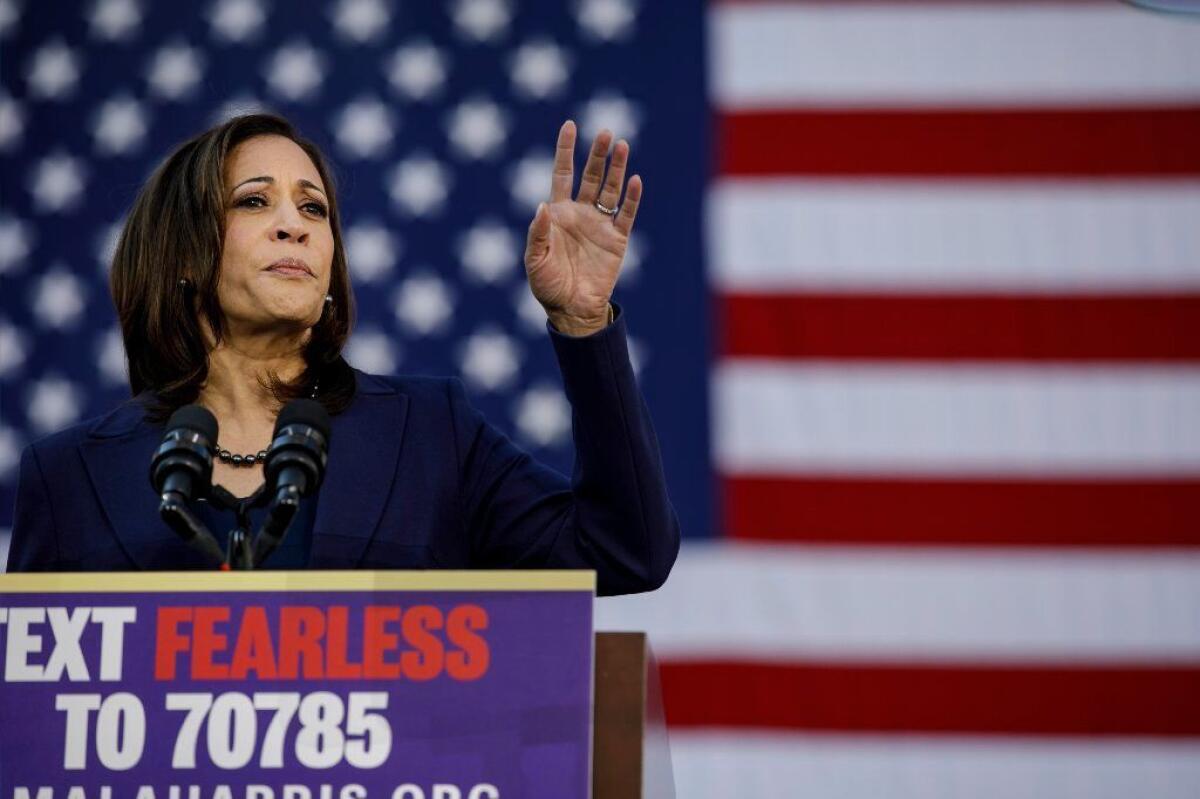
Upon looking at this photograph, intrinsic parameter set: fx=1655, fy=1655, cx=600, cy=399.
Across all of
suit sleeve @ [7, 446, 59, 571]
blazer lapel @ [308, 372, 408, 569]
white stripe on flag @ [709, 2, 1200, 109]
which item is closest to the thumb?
blazer lapel @ [308, 372, 408, 569]

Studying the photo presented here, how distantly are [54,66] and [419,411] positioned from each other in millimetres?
2056

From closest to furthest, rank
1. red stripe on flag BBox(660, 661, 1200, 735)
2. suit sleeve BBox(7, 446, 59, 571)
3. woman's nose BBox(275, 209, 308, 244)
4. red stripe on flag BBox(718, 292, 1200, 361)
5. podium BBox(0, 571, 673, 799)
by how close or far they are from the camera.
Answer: podium BBox(0, 571, 673, 799) → suit sleeve BBox(7, 446, 59, 571) → woman's nose BBox(275, 209, 308, 244) → red stripe on flag BBox(660, 661, 1200, 735) → red stripe on flag BBox(718, 292, 1200, 361)

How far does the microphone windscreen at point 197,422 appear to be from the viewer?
142 centimetres

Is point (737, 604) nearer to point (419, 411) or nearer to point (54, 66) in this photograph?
point (419, 411)

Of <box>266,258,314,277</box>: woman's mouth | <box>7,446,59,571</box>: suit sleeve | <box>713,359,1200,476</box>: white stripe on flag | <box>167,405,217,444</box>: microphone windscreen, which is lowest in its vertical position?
<box>167,405,217,444</box>: microphone windscreen

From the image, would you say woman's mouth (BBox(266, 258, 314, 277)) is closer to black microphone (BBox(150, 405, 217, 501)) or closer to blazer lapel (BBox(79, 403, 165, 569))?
blazer lapel (BBox(79, 403, 165, 569))

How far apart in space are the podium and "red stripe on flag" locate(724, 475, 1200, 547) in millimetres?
1981

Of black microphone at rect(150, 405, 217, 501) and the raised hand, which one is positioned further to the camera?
the raised hand

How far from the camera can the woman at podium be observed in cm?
179

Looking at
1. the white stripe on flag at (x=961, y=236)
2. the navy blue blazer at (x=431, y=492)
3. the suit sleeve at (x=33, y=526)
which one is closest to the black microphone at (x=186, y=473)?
the navy blue blazer at (x=431, y=492)

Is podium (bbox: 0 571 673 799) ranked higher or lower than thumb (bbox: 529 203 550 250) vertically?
lower

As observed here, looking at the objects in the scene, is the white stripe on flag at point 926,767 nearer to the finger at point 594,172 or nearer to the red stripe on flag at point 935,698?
the red stripe on flag at point 935,698

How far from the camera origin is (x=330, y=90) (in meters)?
3.60

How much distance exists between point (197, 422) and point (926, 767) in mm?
2111
